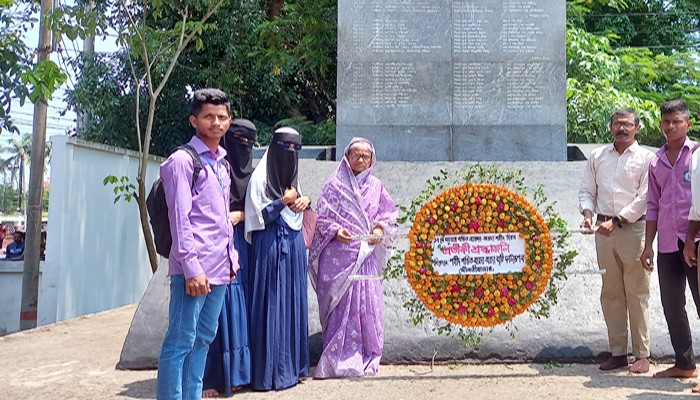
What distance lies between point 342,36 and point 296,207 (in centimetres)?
403

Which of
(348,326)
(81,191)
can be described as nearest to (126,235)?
(81,191)

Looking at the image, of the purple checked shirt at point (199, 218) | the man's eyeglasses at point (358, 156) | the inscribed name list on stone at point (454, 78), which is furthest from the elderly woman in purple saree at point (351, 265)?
the inscribed name list on stone at point (454, 78)

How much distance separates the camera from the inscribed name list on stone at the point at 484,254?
14.1 ft

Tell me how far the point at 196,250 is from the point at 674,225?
2.82 meters

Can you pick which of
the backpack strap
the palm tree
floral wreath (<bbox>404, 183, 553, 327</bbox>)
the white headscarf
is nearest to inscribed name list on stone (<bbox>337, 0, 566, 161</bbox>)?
floral wreath (<bbox>404, 183, 553, 327</bbox>)

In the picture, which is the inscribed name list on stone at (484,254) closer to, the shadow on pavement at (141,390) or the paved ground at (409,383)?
the paved ground at (409,383)

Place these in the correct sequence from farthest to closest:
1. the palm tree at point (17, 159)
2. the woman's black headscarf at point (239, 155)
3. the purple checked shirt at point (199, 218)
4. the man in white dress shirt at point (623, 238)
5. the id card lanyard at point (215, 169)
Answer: the palm tree at point (17, 159)
the man in white dress shirt at point (623, 238)
the woman's black headscarf at point (239, 155)
the id card lanyard at point (215, 169)
the purple checked shirt at point (199, 218)

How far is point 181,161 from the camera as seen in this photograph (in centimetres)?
326

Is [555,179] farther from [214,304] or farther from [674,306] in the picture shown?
[214,304]

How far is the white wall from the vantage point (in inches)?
324

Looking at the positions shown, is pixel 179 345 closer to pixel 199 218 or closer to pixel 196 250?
pixel 196 250

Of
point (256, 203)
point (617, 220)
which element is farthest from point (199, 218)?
point (617, 220)

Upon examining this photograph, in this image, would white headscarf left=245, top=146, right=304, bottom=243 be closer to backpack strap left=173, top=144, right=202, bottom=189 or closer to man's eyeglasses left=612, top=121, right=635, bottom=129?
backpack strap left=173, top=144, right=202, bottom=189

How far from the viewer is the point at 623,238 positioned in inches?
175
